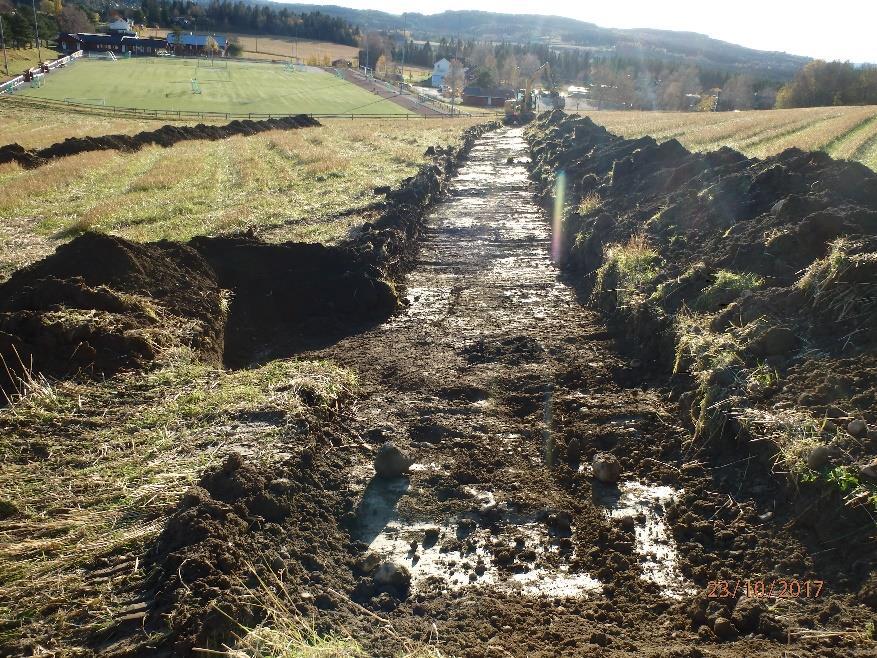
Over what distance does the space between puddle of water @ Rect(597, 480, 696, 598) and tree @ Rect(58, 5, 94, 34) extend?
129512 mm

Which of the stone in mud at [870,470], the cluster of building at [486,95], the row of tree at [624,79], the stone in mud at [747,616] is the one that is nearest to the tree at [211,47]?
the row of tree at [624,79]

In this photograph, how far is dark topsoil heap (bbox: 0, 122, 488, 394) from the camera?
6992 mm

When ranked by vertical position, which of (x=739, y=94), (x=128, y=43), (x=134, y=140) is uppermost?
(x=739, y=94)

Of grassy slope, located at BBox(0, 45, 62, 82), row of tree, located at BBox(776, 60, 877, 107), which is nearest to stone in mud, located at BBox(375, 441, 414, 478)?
grassy slope, located at BBox(0, 45, 62, 82)

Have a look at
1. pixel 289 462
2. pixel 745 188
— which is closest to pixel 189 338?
pixel 289 462

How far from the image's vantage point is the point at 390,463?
20.6 feet

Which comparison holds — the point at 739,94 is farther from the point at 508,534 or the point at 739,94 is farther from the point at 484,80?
the point at 508,534

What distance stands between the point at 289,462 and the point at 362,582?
144 centimetres

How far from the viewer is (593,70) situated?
11700 cm

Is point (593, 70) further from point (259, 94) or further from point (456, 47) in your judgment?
point (259, 94)

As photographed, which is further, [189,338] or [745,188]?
[745,188]

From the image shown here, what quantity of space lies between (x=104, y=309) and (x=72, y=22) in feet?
417

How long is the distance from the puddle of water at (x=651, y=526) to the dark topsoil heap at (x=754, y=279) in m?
0.97

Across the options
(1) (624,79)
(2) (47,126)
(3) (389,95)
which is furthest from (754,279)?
(1) (624,79)
